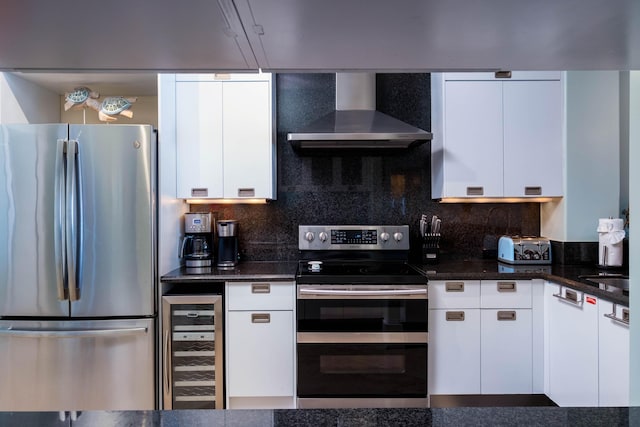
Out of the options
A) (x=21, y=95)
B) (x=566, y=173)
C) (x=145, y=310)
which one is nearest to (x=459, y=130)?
(x=566, y=173)

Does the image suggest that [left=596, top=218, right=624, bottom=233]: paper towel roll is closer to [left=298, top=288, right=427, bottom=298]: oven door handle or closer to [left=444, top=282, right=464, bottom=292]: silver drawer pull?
[left=444, top=282, right=464, bottom=292]: silver drawer pull

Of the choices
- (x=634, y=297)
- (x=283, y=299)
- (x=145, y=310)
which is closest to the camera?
(x=634, y=297)

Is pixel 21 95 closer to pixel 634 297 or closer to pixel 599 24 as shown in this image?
pixel 599 24

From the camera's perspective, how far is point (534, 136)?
2.67 metres

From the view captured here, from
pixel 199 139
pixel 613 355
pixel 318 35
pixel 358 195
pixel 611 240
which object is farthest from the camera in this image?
pixel 358 195

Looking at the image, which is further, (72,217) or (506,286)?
(506,286)

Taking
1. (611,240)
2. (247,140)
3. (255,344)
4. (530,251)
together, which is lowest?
(255,344)

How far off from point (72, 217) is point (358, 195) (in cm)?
195

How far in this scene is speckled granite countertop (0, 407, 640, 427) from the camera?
710 mm

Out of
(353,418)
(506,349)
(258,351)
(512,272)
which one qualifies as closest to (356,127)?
(512,272)

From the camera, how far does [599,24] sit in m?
0.61

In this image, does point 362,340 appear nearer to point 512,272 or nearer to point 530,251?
point 512,272

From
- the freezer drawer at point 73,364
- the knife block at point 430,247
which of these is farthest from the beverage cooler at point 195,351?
the knife block at point 430,247

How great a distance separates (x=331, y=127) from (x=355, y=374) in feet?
5.27
